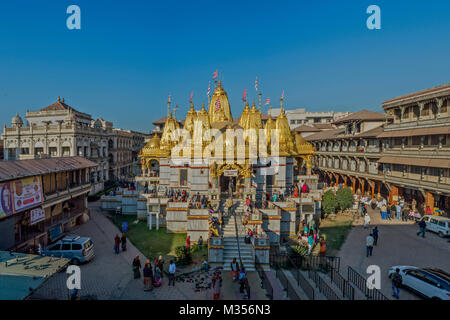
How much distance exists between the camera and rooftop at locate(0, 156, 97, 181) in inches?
632

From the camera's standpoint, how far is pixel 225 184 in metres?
28.1

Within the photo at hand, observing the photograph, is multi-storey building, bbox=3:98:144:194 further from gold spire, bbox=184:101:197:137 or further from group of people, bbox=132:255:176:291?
group of people, bbox=132:255:176:291

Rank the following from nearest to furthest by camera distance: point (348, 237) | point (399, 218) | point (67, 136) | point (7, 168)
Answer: point (7, 168) → point (348, 237) → point (399, 218) → point (67, 136)

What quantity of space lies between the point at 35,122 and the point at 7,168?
130 feet

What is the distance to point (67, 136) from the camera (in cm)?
4222

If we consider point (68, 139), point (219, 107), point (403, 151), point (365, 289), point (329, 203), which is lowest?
point (365, 289)

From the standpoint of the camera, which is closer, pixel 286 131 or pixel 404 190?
pixel 286 131

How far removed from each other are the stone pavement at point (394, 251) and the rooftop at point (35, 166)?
2072 cm

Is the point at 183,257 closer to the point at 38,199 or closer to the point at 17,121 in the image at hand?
the point at 38,199

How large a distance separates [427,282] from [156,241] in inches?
683

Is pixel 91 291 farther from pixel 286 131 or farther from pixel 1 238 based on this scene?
pixel 286 131

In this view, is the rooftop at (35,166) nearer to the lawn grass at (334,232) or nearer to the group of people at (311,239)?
the group of people at (311,239)

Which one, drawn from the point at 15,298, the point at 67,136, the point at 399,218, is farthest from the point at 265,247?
the point at 67,136

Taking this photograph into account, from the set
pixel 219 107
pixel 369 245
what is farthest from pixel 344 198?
pixel 219 107
